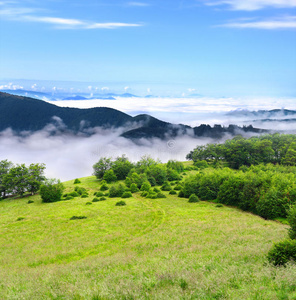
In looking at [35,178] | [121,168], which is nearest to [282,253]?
[35,178]

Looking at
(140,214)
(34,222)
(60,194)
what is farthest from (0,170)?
(140,214)

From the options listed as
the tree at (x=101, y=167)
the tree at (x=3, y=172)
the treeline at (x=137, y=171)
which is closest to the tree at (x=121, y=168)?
the treeline at (x=137, y=171)

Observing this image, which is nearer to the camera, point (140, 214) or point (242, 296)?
point (242, 296)

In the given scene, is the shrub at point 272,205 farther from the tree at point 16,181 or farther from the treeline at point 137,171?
the tree at point 16,181

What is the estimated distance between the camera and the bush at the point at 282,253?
56.0ft

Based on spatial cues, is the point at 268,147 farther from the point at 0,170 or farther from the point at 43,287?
the point at 43,287

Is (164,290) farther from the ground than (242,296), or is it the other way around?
(242,296)

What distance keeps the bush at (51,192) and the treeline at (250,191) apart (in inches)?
1460

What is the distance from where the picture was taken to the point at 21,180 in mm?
85438

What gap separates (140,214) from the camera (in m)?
54.0

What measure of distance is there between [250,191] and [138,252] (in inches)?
1511

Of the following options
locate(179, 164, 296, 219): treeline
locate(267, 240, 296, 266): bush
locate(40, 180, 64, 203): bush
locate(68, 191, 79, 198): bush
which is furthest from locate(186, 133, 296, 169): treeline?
locate(267, 240, 296, 266): bush

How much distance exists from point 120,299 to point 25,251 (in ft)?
93.0

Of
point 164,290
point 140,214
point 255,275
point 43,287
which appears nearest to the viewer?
point 164,290
